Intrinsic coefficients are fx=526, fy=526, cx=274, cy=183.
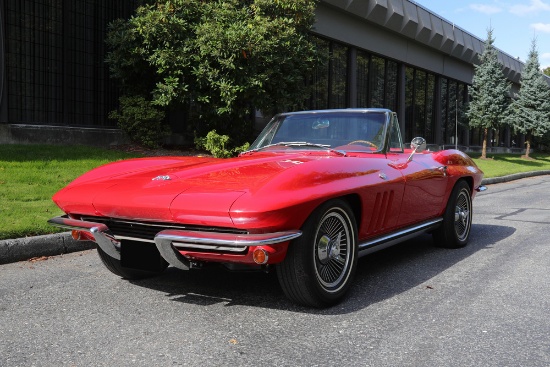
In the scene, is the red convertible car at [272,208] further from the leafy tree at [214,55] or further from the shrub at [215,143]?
the shrub at [215,143]

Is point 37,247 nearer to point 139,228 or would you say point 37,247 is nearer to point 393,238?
point 139,228

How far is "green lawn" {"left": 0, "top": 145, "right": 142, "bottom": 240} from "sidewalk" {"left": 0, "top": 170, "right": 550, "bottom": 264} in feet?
0.57

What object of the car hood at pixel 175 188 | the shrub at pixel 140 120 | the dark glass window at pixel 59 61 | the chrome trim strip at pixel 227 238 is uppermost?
the dark glass window at pixel 59 61

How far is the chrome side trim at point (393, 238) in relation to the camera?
12.7ft

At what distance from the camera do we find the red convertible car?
119 inches

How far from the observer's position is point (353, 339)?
2.92 m

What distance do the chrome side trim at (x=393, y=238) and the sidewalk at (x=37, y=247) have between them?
2772 mm

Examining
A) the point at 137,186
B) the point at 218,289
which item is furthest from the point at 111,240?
the point at 218,289

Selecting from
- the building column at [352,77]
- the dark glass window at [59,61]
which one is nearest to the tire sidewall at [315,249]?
the dark glass window at [59,61]

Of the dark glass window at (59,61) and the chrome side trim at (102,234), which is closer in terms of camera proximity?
the chrome side trim at (102,234)

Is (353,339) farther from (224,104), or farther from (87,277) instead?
(224,104)

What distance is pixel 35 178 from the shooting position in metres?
7.91

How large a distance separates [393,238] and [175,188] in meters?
1.88

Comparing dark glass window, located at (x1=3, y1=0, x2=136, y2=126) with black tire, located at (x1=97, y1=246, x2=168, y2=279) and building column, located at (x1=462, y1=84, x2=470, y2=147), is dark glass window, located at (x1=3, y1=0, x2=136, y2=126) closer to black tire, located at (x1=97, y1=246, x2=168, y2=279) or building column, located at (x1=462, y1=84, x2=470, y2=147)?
black tire, located at (x1=97, y1=246, x2=168, y2=279)
